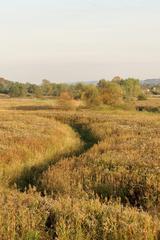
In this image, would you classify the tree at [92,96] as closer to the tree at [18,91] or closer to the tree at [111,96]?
the tree at [111,96]

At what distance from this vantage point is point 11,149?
17.8m

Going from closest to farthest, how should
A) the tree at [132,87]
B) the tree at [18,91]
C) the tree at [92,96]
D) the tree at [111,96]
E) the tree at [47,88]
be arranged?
the tree at [92,96] → the tree at [111,96] → the tree at [132,87] → the tree at [18,91] → the tree at [47,88]

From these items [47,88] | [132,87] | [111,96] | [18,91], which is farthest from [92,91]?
[47,88]

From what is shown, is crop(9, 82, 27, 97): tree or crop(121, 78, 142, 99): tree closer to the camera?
crop(121, 78, 142, 99): tree

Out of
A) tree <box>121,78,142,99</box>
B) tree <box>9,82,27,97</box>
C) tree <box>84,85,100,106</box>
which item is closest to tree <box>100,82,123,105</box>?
tree <box>84,85,100,106</box>

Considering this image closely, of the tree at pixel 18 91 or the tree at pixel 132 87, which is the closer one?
the tree at pixel 132 87

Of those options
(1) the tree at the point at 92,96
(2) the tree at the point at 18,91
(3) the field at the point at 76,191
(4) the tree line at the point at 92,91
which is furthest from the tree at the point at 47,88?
(3) the field at the point at 76,191

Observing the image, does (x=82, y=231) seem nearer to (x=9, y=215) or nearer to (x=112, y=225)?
(x=112, y=225)

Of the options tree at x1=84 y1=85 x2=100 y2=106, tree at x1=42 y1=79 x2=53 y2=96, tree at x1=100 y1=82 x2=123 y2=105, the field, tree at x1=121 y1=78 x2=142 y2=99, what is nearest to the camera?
the field

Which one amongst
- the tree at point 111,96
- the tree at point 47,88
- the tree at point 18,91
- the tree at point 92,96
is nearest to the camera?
the tree at point 92,96

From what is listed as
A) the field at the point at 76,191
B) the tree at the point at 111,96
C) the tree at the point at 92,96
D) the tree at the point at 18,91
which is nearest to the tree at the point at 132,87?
the tree at the point at 18,91

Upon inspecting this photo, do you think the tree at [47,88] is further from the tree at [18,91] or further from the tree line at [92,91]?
the tree at [18,91]

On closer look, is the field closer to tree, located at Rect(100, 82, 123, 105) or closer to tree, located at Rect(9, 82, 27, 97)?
tree, located at Rect(100, 82, 123, 105)

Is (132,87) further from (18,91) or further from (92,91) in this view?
(92,91)
